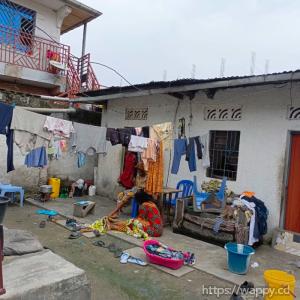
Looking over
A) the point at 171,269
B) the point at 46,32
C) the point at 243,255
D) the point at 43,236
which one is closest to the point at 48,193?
the point at 43,236

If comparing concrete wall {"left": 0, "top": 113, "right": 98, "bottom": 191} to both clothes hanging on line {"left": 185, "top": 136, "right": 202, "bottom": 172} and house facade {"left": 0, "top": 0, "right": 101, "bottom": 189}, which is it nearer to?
house facade {"left": 0, "top": 0, "right": 101, "bottom": 189}

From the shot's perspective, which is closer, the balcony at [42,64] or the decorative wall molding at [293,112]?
the decorative wall molding at [293,112]

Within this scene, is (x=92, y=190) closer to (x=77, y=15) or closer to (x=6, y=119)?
(x=6, y=119)

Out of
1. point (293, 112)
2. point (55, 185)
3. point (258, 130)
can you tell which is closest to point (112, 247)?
point (258, 130)

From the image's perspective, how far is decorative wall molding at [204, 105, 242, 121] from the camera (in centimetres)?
797

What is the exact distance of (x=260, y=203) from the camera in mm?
7203

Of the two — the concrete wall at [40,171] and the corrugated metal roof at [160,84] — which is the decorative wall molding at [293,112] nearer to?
the corrugated metal roof at [160,84]

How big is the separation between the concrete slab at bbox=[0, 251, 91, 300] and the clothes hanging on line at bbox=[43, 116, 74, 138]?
2656mm

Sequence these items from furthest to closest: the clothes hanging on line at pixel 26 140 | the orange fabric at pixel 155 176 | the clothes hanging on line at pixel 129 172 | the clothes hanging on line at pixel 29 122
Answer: the clothes hanging on line at pixel 129 172 → the orange fabric at pixel 155 176 → the clothes hanging on line at pixel 26 140 → the clothes hanging on line at pixel 29 122

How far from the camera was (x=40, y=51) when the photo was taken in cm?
1366

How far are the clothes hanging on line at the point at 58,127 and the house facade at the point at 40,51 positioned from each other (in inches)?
250

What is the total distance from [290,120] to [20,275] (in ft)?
19.5

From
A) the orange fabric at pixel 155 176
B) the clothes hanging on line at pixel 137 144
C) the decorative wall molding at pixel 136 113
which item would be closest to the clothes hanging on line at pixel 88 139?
the clothes hanging on line at pixel 137 144

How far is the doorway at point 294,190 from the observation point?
6984mm
